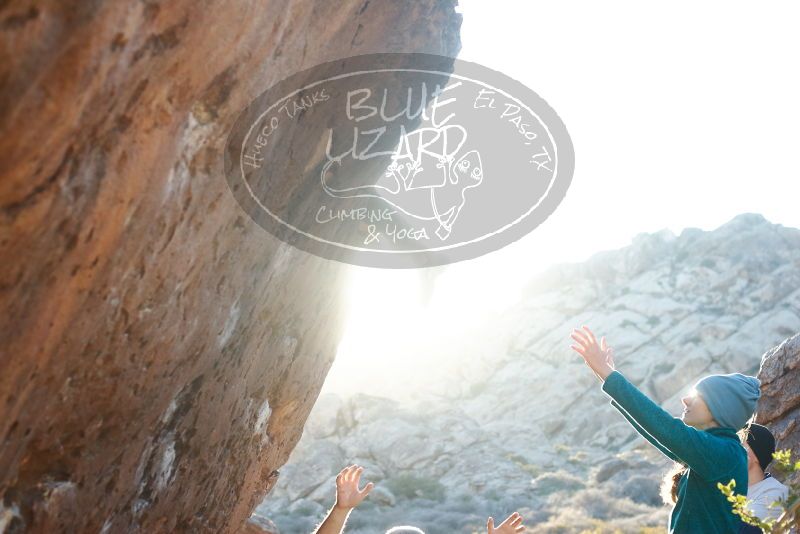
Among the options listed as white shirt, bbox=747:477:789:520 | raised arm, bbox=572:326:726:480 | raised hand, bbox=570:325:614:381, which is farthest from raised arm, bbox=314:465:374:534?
white shirt, bbox=747:477:789:520

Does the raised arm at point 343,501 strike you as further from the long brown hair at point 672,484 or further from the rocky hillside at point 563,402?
the rocky hillside at point 563,402

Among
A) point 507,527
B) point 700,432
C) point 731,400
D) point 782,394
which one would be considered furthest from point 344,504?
point 782,394

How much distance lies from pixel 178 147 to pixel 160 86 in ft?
1.44

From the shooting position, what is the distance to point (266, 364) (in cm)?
691

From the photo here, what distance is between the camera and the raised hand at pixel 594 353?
13.7ft

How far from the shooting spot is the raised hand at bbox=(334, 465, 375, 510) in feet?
16.1

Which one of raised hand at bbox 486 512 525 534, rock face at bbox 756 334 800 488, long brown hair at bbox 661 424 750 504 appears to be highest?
rock face at bbox 756 334 800 488

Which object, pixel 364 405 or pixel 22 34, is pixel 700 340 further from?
pixel 22 34

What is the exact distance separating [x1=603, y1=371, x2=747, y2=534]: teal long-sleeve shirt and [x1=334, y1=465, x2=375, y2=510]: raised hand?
1991mm

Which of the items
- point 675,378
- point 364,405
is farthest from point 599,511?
point 675,378

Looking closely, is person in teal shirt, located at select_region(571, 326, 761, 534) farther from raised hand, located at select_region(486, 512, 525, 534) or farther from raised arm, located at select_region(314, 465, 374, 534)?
raised arm, located at select_region(314, 465, 374, 534)

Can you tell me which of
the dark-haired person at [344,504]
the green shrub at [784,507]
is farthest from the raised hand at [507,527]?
the green shrub at [784,507]

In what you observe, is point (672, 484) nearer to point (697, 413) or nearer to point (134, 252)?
point (697, 413)

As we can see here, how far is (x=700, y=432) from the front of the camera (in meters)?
3.94
